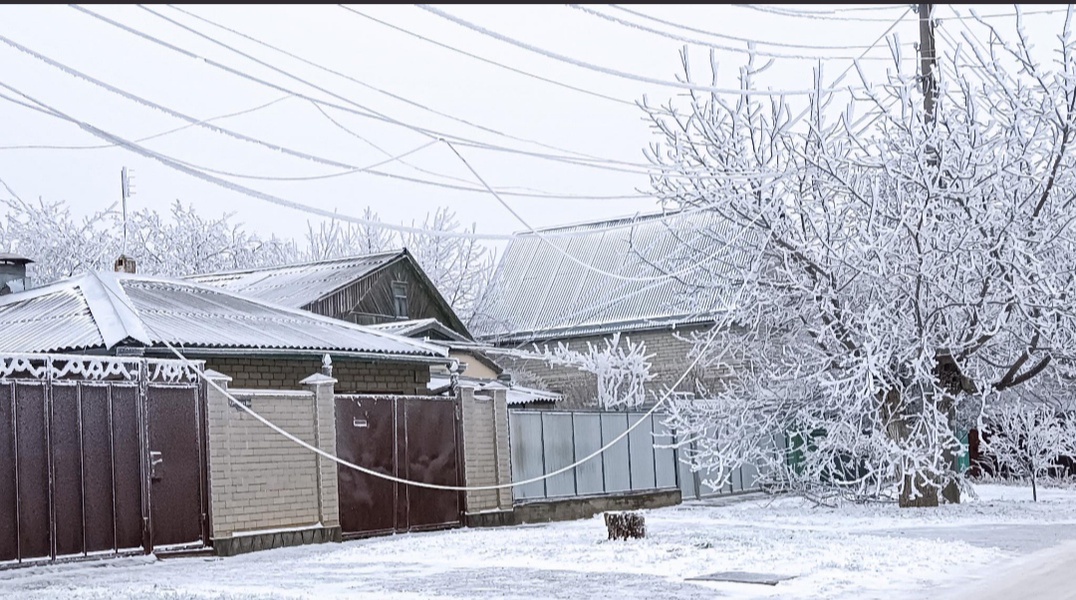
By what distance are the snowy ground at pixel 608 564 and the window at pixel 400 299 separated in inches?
722

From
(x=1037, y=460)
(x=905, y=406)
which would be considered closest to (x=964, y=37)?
(x=905, y=406)

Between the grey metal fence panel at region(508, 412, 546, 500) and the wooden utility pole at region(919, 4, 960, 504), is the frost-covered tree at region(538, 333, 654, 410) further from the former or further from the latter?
the wooden utility pole at region(919, 4, 960, 504)

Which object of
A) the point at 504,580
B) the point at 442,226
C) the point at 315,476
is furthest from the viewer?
the point at 442,226

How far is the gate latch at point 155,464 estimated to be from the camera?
14430mm

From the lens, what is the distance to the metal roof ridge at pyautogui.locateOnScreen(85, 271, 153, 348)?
1655cm

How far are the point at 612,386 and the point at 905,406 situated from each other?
1740cm

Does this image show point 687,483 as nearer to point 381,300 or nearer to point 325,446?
point 325,446

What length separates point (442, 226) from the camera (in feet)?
162

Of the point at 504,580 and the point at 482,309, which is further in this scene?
the point at 482,309

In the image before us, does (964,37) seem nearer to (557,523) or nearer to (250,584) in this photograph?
(557,523)

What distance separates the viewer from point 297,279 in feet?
107

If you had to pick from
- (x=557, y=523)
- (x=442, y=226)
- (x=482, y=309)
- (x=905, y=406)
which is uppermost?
(x=442, y=226)

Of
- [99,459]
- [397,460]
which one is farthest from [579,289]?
[99,459]

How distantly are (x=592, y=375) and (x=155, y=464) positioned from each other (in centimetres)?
2414
